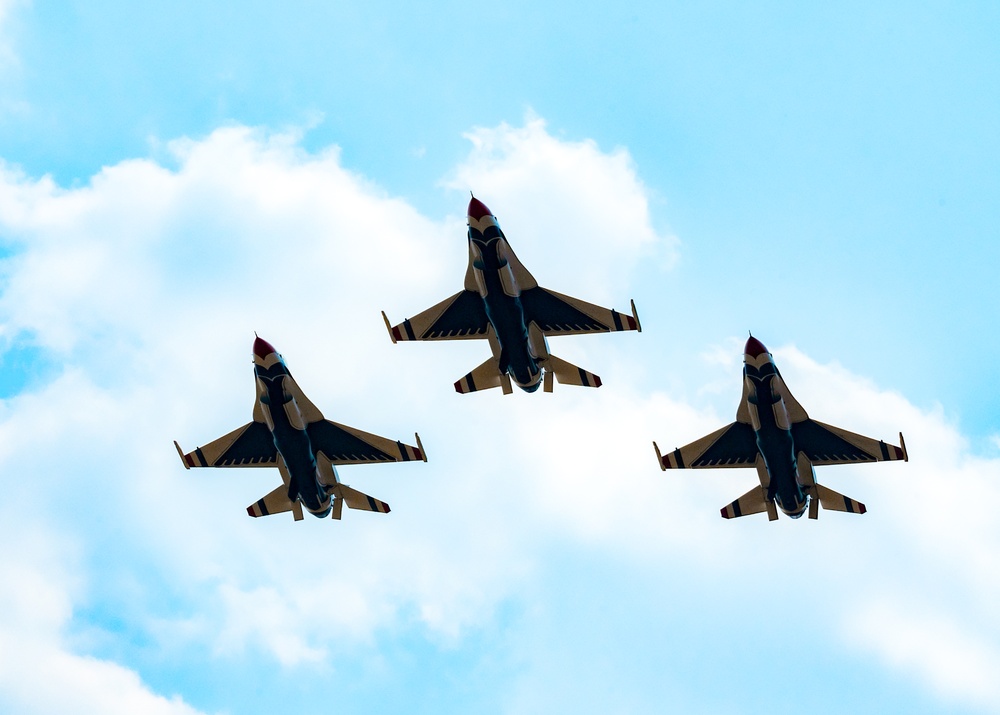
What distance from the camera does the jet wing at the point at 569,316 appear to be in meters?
78.4

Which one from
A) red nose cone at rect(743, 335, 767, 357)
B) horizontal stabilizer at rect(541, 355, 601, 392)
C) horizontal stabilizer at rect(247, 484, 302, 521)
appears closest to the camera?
red nose cone at rect(743, 335, 767, 357)

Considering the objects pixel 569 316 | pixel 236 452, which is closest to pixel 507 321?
pixel 569 316

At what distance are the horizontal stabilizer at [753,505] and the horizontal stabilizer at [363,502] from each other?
19.6 meters

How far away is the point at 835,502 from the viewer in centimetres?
8088

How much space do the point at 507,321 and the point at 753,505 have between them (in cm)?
1753

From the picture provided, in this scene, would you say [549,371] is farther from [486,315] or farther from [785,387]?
[785,387]

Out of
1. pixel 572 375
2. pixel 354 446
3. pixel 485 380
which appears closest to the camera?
pixel 354 446

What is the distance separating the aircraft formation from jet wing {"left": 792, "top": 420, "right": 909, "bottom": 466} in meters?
0.05

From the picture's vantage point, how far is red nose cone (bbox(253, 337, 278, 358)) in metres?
74.9

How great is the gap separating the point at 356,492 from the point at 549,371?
12.9 m

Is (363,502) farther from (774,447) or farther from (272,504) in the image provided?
(774,447)

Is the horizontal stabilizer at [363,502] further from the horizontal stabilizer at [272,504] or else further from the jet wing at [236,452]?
the jet wing at [236,452]

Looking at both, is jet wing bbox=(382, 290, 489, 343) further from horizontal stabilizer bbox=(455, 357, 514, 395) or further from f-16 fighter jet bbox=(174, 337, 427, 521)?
f-16 fighter jet bbox=(174, 337, 427, 521)

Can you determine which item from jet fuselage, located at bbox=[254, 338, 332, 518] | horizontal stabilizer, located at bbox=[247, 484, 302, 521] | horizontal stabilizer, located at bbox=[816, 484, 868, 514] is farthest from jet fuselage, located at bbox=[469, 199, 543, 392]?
horizontal stabilizer, located at bbox=[816, 484, 868, 514]
